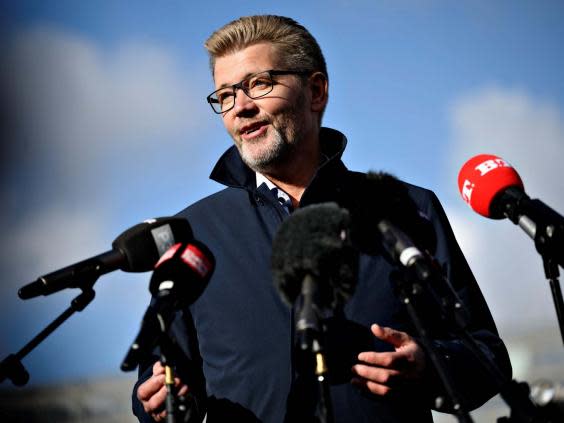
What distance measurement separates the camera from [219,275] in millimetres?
4164

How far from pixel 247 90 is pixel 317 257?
203cm

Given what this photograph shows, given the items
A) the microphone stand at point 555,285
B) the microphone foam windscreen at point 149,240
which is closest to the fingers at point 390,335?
the microphone stand at point 555,285

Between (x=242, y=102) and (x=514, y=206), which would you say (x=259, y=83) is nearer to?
(x=242, y=102)

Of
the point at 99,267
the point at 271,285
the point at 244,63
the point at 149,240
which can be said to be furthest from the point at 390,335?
the point at 244,63

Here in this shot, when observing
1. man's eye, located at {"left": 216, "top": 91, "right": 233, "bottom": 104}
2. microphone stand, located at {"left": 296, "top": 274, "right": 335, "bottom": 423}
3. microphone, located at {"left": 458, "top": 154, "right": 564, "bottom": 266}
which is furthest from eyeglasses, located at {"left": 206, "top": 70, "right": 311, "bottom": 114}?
microphone stand, located at {"left": 296, "top": 274, "right": 335, "bottom": 423}

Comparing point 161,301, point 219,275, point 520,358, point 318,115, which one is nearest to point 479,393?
point 219,275

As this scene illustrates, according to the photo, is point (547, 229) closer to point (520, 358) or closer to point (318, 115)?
point (318, 115)

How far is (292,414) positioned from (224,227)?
1120mm

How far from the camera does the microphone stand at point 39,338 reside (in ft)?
10.0

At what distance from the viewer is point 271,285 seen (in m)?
4.03

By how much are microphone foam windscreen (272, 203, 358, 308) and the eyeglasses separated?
5.91 feet

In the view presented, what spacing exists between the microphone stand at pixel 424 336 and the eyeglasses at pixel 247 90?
195cm

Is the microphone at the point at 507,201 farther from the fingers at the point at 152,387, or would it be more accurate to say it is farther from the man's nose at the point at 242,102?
the fingers at the point at 152,387

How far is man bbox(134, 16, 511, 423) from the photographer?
3598 mm
